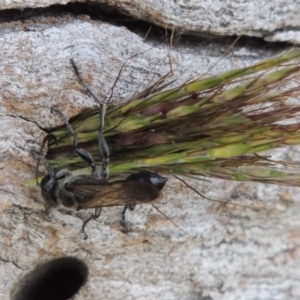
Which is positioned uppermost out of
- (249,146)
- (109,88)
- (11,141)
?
(249,146)

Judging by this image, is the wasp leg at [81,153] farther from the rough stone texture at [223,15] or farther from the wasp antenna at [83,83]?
the rough stone texture at [223,15]

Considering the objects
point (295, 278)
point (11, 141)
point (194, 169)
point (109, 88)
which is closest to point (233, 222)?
point (295, 278)

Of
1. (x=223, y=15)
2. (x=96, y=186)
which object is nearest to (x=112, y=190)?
(x=96, y=186)

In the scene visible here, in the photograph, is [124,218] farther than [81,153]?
Yes

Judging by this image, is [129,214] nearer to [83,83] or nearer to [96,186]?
[96,186]

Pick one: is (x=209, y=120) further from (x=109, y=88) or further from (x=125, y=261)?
(x=125, y=261)

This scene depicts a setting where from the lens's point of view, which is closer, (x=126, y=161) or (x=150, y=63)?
(x=126, y=161)

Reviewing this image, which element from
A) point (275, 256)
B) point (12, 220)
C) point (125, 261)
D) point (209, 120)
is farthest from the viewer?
point (275, 256)
